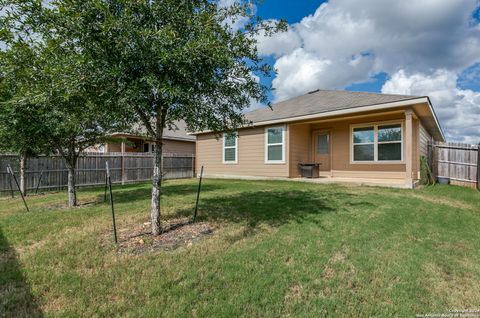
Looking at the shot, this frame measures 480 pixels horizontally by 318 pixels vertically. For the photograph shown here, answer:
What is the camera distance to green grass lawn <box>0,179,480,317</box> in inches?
88.4

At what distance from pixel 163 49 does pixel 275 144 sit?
29.2ft

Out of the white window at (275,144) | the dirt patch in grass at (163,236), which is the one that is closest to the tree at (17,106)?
the dirt patch in grass at (163,236)

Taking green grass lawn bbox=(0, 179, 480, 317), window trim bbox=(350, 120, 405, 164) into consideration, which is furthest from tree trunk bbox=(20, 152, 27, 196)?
window trim bbox=(350, 120, 405, 164)

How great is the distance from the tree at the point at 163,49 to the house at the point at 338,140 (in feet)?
21.6

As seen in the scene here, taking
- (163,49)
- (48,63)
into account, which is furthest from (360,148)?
(48,63)

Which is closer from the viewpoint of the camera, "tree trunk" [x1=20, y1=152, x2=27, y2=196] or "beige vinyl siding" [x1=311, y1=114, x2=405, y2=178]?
"tree trunk" [x1=20, y1=152, x2=27, y2=196]

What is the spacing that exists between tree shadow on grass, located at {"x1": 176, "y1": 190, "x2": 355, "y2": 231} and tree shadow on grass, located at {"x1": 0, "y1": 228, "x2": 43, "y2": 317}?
2736mm

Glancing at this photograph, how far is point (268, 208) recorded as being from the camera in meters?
5.66

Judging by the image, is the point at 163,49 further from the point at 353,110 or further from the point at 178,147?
the point at 178,147

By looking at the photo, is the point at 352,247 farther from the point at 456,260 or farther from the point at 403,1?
the point at 403,1

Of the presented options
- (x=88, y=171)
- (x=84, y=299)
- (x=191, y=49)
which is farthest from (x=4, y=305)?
(x=88, y=171)

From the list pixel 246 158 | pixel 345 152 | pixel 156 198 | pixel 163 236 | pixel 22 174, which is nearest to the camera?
pixel 163 236

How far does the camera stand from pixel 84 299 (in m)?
2.30

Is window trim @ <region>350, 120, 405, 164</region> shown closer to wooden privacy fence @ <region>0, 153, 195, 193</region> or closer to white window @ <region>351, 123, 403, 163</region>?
white window @ <region>351, 123, 403, 163</region>
